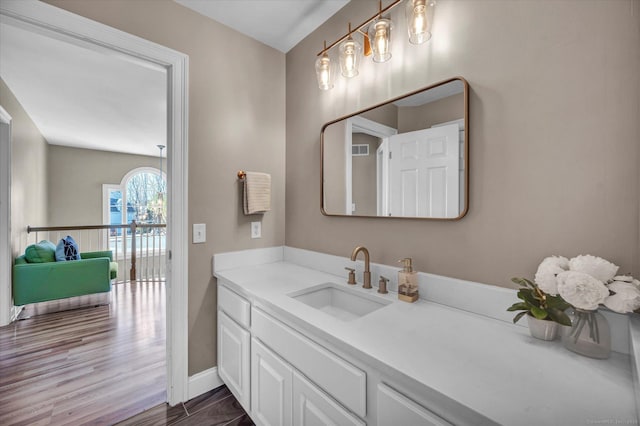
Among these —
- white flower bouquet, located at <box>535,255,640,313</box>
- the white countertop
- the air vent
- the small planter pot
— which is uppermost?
the air vent

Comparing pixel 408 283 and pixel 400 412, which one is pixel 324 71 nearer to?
pixel 408 283

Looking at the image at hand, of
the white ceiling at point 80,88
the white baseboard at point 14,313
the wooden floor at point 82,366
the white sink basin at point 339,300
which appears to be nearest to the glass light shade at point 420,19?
the white sink basin at point 339,300

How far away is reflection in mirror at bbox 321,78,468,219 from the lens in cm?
119

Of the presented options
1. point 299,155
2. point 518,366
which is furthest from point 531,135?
point 299,155

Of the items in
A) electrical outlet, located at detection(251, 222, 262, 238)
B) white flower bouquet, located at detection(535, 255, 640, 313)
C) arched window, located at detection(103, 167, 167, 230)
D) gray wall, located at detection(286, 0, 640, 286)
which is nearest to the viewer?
white flower bouquet, located at detection(535, 255, 640, 313)

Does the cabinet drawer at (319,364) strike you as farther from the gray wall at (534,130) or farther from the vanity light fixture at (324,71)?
the vanity light fixture at (324,71)

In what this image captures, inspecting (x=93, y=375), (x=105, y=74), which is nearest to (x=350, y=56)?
(x=105, y=74)

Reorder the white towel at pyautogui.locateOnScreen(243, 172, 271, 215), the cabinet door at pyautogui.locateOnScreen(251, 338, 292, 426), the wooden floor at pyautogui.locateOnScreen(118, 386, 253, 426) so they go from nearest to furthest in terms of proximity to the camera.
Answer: the cabinet door at pyautogui.locateOnScreen(251, 338, 292, 426) → the wooden floor at pyautogui.locateOnScreen(118, 386, 253, 426) → the white towel at pyautogui.locateOnScreen(243, 172, 271, 215)

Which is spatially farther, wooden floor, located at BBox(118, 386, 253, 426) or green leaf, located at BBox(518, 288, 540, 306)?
wooden floor, located at BBox(118, 386, 253, 426)

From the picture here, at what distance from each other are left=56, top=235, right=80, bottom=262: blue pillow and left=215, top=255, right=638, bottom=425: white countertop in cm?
382

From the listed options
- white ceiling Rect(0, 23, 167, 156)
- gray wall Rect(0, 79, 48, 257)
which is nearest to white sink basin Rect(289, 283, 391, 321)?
white ceiling Rect(0, 23, 167, 156)

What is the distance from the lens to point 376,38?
1.36 meters

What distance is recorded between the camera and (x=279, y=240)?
218 centimetres

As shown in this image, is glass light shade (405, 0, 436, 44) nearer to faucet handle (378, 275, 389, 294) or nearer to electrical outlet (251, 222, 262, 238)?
faucet handle (378, 275, 389, 294)
